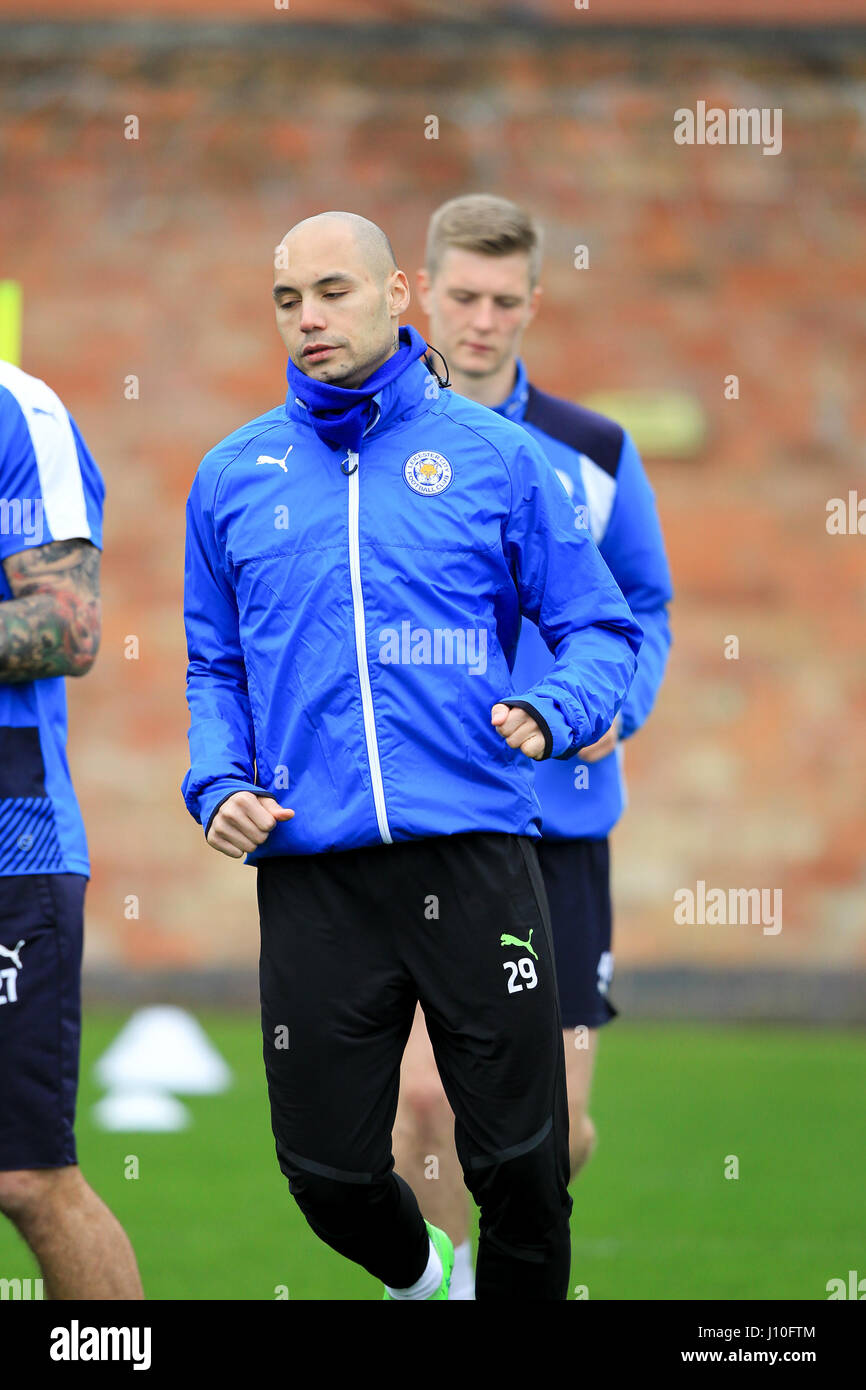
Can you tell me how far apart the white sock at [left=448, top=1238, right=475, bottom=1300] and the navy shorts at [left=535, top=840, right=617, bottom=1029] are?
58 cm

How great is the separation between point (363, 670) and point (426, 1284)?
126 centimetres

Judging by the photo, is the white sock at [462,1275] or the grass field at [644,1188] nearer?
the white sock at [462,1275]

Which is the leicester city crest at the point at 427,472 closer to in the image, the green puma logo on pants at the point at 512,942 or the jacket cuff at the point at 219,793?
the jacket cuff at the point at 219,793

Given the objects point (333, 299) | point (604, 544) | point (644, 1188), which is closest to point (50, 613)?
point (333, 299)

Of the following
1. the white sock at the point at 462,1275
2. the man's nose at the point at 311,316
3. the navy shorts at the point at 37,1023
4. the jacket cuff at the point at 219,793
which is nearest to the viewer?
the jacket cuff at the point at 219,793

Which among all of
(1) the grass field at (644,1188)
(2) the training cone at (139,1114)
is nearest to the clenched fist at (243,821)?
(1) the grass field at (644,1188)

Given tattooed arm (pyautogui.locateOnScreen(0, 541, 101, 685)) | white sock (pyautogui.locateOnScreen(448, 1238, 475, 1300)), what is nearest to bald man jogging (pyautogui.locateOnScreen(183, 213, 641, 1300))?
tattooed arm (pyautogui.locateOnScreen(0, 541, 101, 685))

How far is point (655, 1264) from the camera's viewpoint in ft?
17.4

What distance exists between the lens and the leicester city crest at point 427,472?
3.54 meters

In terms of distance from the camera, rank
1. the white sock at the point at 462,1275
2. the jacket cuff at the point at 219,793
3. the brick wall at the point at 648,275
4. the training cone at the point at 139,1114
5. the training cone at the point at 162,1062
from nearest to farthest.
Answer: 1. the jacket cuff at the point at 219,793
2. the white sock at the point at 462,1275
3. the training cone at the point at 139,1114
4. the training cone at the point at 162,1062
5. the brick wall at the point at 648,275

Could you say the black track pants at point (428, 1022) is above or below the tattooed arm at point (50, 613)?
below

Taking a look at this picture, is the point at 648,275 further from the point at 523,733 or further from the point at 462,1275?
the point at 523,733

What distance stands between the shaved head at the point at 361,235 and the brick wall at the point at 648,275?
22.2ft
